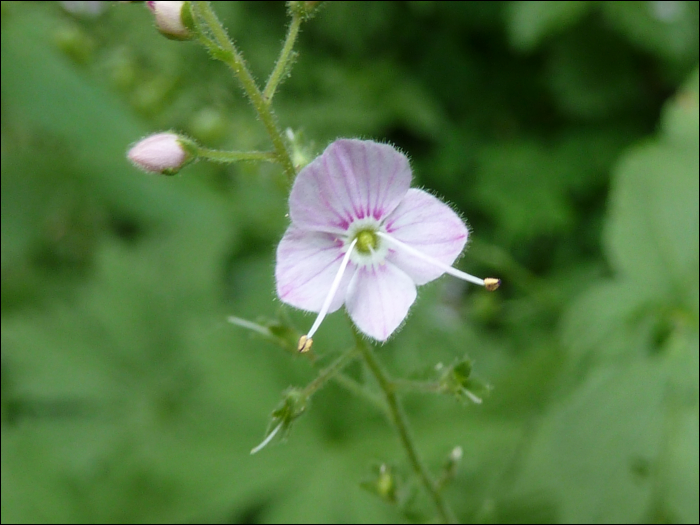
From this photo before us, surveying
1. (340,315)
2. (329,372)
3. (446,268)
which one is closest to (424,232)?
(446,268)

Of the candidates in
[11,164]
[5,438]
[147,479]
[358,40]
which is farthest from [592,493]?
[11,164]

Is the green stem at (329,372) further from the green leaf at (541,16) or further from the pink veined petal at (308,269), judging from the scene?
the green leaf at (541,16)

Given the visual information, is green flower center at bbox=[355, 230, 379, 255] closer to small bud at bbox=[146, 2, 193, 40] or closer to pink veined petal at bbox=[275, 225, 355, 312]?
pink veined petal at bbox=[275, 225, 355, 312]

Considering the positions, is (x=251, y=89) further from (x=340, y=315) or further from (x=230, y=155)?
(x=340, y=315)

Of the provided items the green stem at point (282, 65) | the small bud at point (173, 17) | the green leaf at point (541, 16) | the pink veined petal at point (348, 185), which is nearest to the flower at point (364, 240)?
the pink veined petal at point (348, 185)

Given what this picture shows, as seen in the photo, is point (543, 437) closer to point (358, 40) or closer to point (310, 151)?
point (310, 151)

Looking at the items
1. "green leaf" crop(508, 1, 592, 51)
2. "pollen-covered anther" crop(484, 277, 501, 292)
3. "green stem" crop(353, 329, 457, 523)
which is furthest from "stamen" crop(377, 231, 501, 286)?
"green leaf" crop(508, 1, 592, 51)

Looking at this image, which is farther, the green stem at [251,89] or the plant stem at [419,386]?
the plant stem at [419,386]

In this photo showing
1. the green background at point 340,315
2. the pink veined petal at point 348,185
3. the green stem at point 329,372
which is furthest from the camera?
the green background at point 340,315
